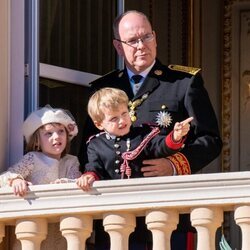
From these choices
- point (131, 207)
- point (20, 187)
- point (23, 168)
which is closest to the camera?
point (131, 207)

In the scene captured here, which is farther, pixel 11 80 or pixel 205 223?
pixel 11 80

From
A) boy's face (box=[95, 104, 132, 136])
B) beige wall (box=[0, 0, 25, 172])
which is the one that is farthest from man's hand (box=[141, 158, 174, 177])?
beige wall (box=[0, 0, 25, 172])

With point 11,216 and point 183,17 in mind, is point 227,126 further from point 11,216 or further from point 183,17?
point 11,216

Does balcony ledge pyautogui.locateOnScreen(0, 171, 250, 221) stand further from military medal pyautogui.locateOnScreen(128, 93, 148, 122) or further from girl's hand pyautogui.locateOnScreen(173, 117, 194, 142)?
military medal pyautogui.locateOnScreen(128, 93, 148, 122)

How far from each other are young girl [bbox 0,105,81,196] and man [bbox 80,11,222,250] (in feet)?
0.44

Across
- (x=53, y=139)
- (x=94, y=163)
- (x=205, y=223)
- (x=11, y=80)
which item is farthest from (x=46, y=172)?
(x=205, y=223)

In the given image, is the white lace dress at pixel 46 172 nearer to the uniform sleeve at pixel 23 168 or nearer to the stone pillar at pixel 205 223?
the uniform sleeve at pixel 23 168

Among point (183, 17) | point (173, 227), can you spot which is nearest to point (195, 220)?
point (173, 227)

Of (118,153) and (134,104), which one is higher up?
(134,104)

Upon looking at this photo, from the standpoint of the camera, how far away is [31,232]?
603 centimetres

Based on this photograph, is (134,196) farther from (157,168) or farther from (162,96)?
(162,96)

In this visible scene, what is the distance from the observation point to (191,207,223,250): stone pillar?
229 inches

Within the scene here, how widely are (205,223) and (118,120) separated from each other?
54cm

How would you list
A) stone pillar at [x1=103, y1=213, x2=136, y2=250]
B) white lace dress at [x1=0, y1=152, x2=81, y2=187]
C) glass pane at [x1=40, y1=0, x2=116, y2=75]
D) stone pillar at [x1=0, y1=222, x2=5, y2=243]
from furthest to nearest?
glass pane at [x1=40, y1=0, x2=116, y2=75]
white lace dress at [x1=0, y1=152, x2=81, y2=187]
stone pillar at [x1=0, y1=222, x2=5, y2=243]
stone pillar at [x1=103, y1=213, x2=136, y2=250]
